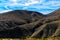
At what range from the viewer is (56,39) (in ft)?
42.2

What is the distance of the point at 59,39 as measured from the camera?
42.4 feet

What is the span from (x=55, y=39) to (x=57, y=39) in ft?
0.41

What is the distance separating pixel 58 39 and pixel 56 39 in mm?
132

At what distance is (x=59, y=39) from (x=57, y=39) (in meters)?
0.13

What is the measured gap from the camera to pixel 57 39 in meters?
12.9

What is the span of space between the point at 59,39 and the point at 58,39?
59mm

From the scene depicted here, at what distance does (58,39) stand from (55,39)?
0.17m

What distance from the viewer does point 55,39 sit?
12.9 m

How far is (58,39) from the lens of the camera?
12922mm

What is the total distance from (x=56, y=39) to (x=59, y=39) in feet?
0.62

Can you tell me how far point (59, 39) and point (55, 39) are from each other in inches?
9.0
